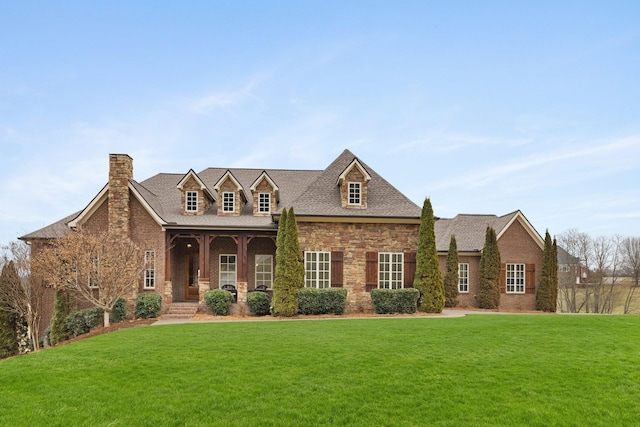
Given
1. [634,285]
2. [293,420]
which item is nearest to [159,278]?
[293,420]

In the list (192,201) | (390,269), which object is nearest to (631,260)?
(390,269)

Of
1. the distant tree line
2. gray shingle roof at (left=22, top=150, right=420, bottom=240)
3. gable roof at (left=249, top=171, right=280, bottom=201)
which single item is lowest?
the distant tree line

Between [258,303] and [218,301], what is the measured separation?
189 centimetres

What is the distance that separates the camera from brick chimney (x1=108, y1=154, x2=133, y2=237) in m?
19.2

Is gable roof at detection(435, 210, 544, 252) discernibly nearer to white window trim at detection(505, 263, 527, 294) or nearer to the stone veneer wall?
white window trim at detection(505, 263, 527, 294)

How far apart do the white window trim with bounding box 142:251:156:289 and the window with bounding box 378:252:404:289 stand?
11.3 m

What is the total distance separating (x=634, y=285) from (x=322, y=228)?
39232 mm

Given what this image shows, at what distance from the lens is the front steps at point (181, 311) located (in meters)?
18.7

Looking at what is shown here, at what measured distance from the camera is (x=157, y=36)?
1561 cm

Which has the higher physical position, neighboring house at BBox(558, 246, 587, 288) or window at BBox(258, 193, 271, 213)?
window at BBox(258, 193, 271, 213)

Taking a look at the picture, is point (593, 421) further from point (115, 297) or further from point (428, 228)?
point (115, 297)

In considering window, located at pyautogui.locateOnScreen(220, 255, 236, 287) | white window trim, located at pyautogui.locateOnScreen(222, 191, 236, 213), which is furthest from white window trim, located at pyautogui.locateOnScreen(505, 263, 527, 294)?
white window trim, located at pyautogui.locateOnScreen(222, 191, 236, 213)

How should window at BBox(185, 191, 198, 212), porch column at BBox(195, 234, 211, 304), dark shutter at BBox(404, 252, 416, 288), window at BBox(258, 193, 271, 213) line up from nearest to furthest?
1. porch column at BBox(195, 234, 211, 304)
2. dark shutter at BBox(404, 252, 416, 288)
3. window at BBox(185, 191, 198, 212)
4. window at BBox(258, 193, 271, 213)

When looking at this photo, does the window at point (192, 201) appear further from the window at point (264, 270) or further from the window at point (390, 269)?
the window at point (390, 269)
